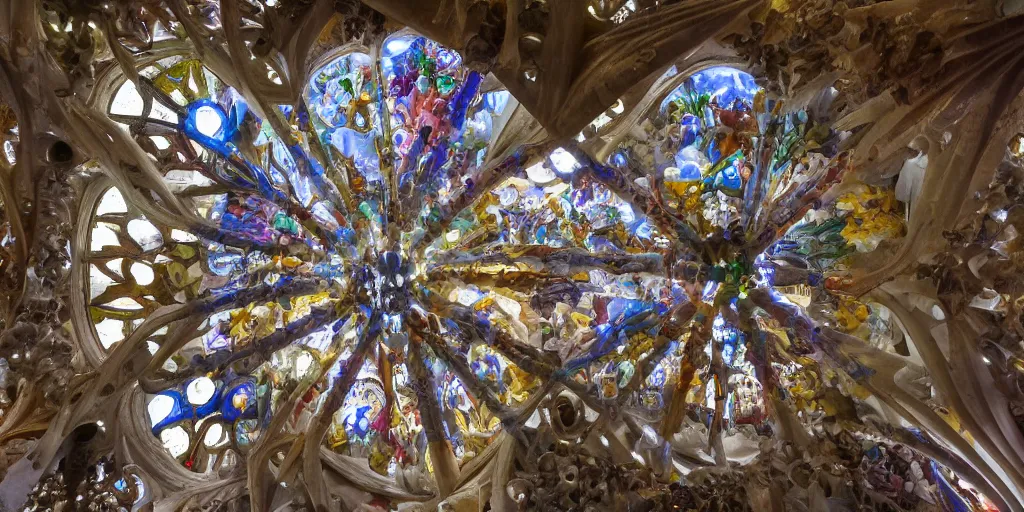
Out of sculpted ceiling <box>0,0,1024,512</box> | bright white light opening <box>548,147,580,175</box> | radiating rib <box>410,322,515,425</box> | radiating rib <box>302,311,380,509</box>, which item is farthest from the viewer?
bright white light opening <box>548,147,580,175</box>

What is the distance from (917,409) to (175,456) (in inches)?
232

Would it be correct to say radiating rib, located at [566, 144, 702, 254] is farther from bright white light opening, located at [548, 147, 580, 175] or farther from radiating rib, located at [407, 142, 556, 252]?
radiating rib, located at [407, 142, 556, 252]

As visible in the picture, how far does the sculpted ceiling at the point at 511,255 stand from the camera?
664 cm

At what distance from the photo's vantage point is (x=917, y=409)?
7.41 meters

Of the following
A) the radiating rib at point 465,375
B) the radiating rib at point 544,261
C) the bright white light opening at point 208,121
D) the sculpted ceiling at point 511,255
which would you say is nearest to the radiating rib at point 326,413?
the sculpted ceiling at point 511,255

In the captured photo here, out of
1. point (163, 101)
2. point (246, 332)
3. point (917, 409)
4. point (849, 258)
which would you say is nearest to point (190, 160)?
point (163, 101)

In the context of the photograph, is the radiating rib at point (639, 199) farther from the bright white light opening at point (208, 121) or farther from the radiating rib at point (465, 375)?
the bright white light opening at point (208, 121)

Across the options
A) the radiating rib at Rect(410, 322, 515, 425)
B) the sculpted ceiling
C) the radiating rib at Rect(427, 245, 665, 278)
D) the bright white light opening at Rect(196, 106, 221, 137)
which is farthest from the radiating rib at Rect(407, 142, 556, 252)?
the bright white light opening at Rect(196, 106, 221, 137)

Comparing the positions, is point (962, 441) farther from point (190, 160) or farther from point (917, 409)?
point (190, 160)

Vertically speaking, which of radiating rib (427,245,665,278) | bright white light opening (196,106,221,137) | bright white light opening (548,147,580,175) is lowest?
radiating rib (427,245,665,278)

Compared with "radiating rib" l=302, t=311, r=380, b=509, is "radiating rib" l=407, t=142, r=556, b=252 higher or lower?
higher

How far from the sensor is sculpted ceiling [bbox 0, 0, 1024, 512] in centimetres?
664

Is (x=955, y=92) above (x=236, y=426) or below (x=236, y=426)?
above

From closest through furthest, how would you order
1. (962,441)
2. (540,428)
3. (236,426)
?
(962,441) < (540,428) < (236,426)
